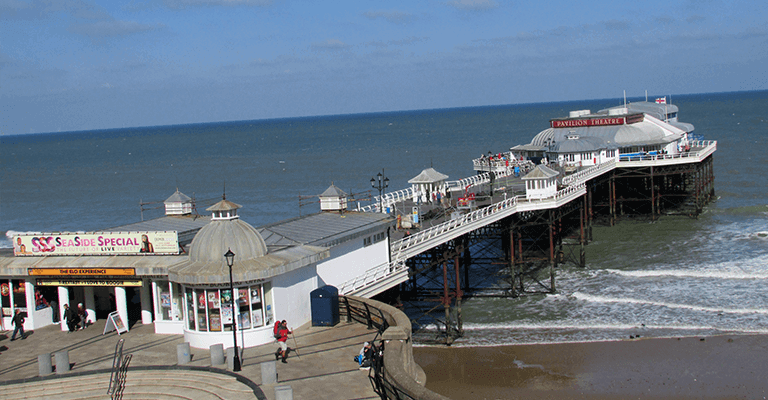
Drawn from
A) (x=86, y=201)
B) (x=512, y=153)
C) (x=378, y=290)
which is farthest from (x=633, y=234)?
(x=86, y=201)

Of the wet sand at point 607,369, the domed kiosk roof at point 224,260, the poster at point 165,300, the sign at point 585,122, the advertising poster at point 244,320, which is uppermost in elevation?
the sign at point 585,122

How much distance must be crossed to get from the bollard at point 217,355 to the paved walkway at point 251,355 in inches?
14.3

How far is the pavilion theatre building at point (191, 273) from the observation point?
1897cm

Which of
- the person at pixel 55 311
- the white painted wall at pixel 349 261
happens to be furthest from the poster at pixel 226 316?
the person at pixel 55 311

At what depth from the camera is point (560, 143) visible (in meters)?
52.4

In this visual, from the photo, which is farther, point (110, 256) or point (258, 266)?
point (110, 256)

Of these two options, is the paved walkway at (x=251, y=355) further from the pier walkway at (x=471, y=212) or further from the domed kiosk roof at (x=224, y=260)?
the pier walkway at (x=471, y=212)

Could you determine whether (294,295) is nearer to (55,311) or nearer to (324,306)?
(324,306)

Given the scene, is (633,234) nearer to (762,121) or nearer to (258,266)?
(258,266)

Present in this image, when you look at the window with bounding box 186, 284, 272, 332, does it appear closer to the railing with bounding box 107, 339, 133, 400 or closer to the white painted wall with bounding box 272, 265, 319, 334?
the white painted wall with bounding box 272, 265, 319, 334

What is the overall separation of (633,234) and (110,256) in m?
37.0

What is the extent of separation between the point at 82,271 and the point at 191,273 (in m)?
4.27

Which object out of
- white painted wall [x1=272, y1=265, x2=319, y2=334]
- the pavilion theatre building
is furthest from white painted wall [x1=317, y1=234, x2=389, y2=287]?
white painted wall [x1=272, y1=265, x2=319, y2=334]

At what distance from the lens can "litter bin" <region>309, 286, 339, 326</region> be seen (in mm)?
19928
